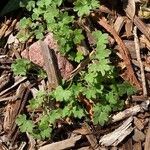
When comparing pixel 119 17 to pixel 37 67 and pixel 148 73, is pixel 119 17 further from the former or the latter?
pixel 37 67

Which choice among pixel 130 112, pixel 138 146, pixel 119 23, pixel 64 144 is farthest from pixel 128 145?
pixel 119 23

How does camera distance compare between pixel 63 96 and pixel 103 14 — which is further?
pixel 103 14

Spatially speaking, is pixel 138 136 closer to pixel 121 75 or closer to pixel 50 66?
pixel 121 75

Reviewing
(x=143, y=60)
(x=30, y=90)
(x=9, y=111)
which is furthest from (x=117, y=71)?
(x=9, y=111)

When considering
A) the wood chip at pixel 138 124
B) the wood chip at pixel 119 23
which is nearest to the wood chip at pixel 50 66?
the wood chip at pixel 119 23

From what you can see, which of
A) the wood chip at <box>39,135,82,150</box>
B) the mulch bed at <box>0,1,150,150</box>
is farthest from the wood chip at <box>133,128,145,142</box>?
the wood chip at <box>39,135,82,150</box>

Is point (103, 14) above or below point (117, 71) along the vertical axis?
above

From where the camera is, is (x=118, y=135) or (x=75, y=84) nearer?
(x=118, y=135)

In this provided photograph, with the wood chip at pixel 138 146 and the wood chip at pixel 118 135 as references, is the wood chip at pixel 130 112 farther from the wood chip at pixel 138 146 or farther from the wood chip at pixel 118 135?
the wood chip at pixel 138 146
